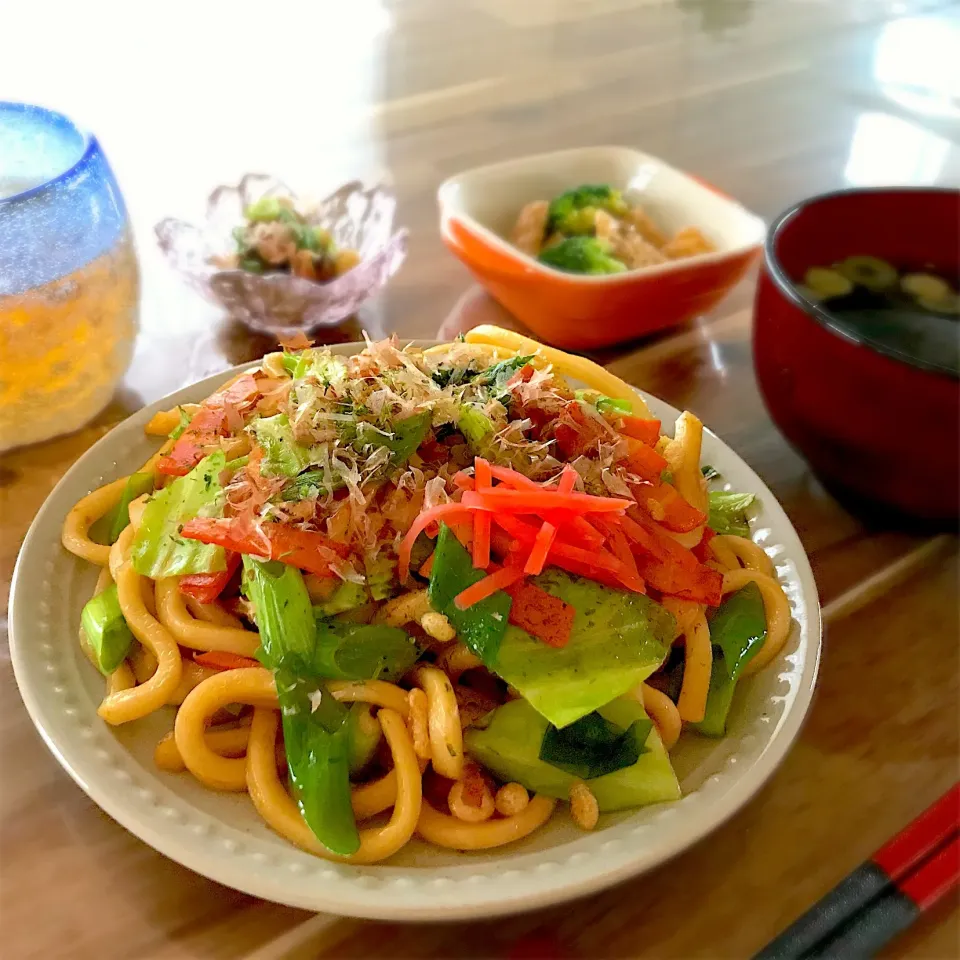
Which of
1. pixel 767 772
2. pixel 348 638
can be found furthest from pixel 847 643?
pixel 348 638

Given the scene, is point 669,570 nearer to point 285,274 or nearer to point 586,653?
point 586,653

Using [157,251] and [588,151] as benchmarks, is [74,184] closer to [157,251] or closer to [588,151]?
[157,251]

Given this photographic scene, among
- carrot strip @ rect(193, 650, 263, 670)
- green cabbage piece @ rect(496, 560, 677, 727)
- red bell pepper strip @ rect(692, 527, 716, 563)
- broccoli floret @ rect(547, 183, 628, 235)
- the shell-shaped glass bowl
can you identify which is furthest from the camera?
broccoli floret @ rect(547, 183, 628, 235)

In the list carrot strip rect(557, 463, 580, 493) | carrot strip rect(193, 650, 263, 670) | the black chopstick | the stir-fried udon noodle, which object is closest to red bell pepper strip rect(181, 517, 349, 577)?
the stir-fried udon noodle

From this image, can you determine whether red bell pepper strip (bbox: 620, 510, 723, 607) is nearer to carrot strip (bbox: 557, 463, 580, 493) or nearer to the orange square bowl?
carrot strip (bbox: 557, 463, 580, 493)

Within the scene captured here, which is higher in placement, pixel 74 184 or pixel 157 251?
pixel 74 184

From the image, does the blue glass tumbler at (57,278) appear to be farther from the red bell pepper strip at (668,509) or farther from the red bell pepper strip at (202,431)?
the red bell pepper strip at (668,509)

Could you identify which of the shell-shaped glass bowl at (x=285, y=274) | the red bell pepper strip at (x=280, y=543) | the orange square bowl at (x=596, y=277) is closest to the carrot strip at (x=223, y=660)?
the red bell pepper strip at (x=280, y=543)
